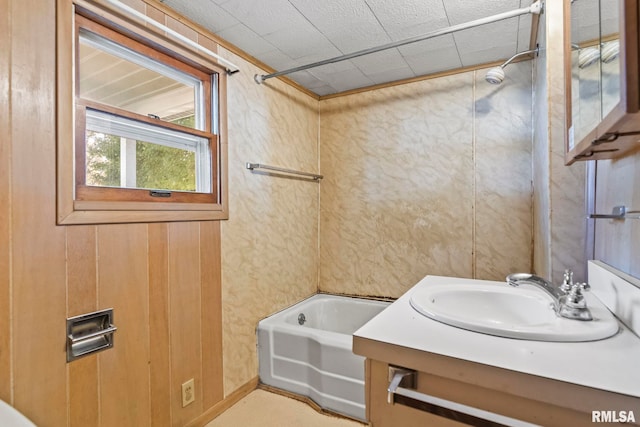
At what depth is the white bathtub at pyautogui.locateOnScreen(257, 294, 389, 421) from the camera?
183cm

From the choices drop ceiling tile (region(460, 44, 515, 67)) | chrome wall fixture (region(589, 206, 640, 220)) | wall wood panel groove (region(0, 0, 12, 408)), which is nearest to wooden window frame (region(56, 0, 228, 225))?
wall wood panel groove (region(0, 0, 12, 408))

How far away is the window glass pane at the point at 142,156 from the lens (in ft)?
4.60

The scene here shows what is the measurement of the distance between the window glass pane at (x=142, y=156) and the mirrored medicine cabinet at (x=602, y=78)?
1.75 meters

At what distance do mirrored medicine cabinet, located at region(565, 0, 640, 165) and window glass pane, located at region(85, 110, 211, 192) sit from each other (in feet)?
5.73

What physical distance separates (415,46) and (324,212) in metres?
1.52

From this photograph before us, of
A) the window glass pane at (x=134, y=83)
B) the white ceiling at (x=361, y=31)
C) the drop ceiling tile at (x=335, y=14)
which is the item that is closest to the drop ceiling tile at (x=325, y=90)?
the white ceiling at (x=361, y=31)

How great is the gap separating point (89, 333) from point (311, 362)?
1250 millimetres

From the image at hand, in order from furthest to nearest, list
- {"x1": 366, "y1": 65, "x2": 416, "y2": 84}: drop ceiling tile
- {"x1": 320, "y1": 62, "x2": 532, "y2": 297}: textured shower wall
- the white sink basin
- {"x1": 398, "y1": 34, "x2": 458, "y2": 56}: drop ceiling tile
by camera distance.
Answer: {"x1": 366, "y1": 65, "x2": 416, "y2": 84}: drop ceiling tile
{"x1": 320, "y1": 62, "x2": 532, "y2": 297}: textured shower wall
{"x1": 398, "y1": 34, "x2": 458, "y2": 56}: drop ceiling tile
the white sink basin

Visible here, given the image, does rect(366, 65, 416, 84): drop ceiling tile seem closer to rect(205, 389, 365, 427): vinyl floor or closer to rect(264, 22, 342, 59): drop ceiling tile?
rect(264, 22, 342, 59): drop ceiling tile

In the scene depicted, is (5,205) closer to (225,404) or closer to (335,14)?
(225,404)

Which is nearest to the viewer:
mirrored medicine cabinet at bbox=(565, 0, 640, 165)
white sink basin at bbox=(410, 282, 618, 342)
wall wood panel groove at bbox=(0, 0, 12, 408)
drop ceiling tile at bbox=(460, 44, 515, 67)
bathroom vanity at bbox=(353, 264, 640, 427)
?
mirrored medicine cabinet at bbox=(565, 0, 640, 165)

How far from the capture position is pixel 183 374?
167 cm

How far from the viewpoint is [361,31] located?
5.97ft

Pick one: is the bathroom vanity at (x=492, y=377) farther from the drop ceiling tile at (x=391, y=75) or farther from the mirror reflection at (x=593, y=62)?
the drop ceiling tile at (x=391, y=75)
